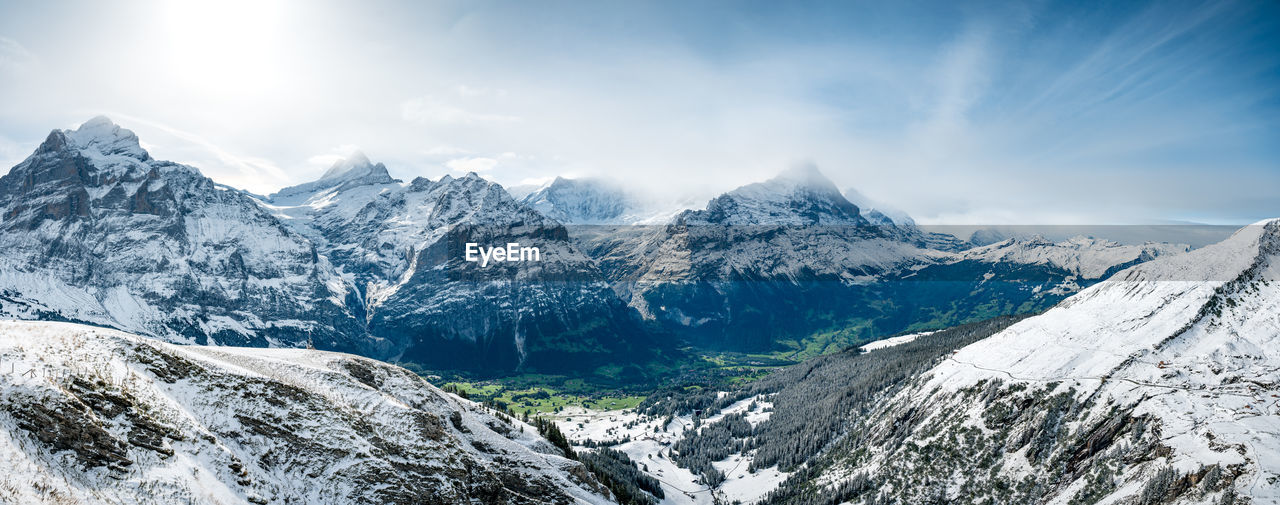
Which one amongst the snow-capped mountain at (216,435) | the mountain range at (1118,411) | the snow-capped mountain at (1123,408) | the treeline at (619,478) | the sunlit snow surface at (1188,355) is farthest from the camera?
the treeline at (619,478)

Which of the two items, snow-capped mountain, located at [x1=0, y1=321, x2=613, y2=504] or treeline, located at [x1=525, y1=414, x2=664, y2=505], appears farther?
treeline, located at [x1=525, y1=414, x2=664, y2=505]

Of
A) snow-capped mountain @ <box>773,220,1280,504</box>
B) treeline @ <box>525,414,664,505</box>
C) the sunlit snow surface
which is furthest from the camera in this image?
treeline @ <box>525,414,664,505</box>

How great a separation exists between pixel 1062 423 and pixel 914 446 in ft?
129

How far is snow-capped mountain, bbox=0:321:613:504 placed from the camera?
142 feet

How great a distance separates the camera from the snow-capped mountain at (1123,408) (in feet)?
383

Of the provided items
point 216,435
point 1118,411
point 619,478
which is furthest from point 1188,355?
point 216,435

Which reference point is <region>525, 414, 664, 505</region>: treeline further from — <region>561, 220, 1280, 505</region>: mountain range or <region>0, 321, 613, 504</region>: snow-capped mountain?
<region>0, 321, 613, 504</region>: snow-capped mountain

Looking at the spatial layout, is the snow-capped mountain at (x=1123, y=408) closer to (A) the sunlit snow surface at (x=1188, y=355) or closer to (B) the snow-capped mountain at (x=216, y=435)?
(A) the sunlit snow surface at (x=1188, y=355)

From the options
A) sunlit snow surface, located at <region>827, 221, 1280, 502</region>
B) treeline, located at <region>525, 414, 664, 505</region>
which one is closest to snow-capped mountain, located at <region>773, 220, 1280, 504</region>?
sunlit snow surface, located at <region>827, 221, 1280, 502</region>

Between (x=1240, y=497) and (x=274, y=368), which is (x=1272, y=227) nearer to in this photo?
(x=1240, y=497)

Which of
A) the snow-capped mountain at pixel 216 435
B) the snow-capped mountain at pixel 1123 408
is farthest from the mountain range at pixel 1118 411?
the snow-capped mountain at pixel 216 435

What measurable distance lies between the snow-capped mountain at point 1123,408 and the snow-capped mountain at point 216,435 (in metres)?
117

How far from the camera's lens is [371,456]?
6112 cm

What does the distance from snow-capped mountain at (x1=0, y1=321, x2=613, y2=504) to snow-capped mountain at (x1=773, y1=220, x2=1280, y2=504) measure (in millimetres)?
117229
